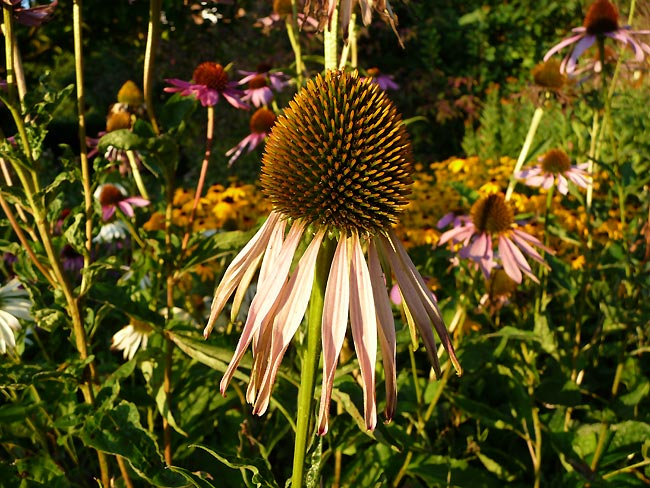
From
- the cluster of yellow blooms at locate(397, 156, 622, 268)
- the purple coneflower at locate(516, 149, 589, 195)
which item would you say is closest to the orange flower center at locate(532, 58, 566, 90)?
the purple coneflower at locate(516, 149, 589, 195)

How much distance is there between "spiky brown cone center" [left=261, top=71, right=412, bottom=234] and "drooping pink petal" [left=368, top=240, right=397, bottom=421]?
0.07 m

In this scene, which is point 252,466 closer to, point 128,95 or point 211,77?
point 211,77

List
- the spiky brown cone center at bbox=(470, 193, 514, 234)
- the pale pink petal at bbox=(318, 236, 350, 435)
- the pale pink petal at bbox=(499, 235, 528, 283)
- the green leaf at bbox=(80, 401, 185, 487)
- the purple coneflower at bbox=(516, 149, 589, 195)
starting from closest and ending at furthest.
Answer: the pale pink petal at bbox=(318, 236, 350, 435) → the green leaf at bbox=(80, 401, 185, 487) → the pale pink petal at bbox=(499, 235, 528, 283) → the spiky brown cone center at bbox=(470, 193, 514, 234) → the purple coneflower at bbox=(516, 149, 589, 195)

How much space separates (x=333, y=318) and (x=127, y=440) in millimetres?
688

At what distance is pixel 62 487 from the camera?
1434 millimetres

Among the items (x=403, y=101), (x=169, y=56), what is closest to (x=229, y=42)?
(x=169, y=56)

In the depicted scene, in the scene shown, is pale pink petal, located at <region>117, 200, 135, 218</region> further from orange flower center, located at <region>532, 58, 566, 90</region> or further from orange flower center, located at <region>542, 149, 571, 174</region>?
orange flower center, located at <region>532, 58, 566, 90</region>

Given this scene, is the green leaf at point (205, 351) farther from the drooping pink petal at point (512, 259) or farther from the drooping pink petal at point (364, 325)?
the drooping pink petal at point (512, 259)

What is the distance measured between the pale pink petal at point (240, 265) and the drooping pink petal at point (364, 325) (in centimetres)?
16

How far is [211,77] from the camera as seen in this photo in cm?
179

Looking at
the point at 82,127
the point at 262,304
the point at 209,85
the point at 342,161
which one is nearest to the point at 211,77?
the point at 209,85

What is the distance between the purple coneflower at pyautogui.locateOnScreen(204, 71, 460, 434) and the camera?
0.79 m

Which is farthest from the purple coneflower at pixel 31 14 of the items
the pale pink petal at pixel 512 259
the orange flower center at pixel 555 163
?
the orange flower center at pixel 555 163

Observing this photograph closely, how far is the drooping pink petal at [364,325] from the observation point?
75 centimetres
